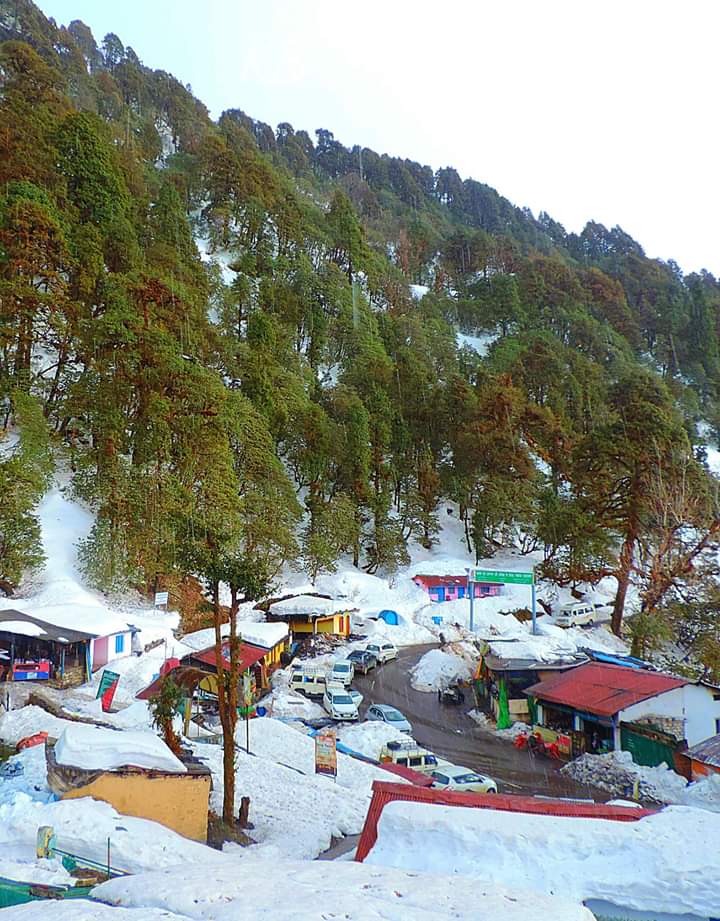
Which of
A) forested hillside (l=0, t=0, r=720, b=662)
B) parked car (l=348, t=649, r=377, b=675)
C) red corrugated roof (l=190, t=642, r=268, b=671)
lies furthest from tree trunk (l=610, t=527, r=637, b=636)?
red corrugated roof (l=190, t=642, r=268, b=671)

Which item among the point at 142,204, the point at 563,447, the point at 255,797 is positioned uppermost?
the point at 142,204

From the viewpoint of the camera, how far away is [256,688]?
65.2 ft

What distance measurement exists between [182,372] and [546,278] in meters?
52.2

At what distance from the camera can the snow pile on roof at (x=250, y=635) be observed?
21.3 meters

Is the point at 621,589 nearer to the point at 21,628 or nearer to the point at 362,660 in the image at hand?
the point at 362,660

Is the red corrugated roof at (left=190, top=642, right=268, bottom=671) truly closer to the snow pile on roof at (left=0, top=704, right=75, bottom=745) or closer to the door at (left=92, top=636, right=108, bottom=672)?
the door at (left=92, top=636, right=108, bottom=672)

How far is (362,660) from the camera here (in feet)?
76.2

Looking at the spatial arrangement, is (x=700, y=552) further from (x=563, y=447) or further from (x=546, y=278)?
(x=546, y=278)

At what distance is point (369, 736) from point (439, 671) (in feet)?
24.3

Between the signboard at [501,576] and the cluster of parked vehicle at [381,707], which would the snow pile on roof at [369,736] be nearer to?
the cluster of parked vehicle at [381,707]

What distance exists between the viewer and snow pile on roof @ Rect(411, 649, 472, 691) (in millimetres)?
21672

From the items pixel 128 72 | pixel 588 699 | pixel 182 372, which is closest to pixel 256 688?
pixel 588 699

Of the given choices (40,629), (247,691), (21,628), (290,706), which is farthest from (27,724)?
(290,706)

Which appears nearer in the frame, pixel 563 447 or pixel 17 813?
pixel 17 813
